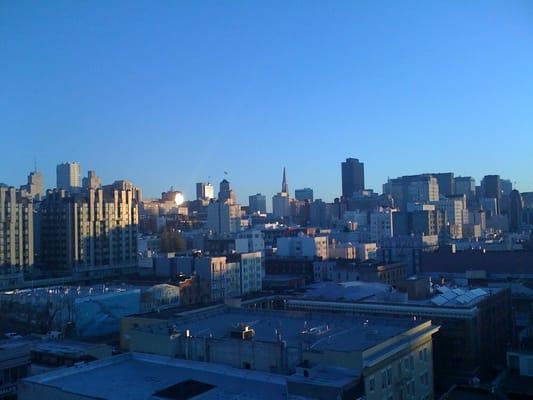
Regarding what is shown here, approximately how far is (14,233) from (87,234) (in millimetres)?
8932

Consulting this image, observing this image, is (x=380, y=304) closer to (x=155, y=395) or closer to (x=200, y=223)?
(x=155, y=395)

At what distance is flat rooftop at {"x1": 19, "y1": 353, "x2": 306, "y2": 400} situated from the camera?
63.6ft

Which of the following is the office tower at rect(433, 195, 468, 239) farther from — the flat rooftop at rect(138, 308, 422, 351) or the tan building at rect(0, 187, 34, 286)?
the flat rooftop at rect(138, 308, 422, 351)

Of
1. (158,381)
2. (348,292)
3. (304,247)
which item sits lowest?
(158,381)

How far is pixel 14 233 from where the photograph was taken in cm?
6638

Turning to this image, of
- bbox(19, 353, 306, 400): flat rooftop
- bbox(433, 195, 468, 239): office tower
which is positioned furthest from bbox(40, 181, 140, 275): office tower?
bbox(433, 195, 468, 239): office tower

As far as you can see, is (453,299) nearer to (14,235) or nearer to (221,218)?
(14,235)

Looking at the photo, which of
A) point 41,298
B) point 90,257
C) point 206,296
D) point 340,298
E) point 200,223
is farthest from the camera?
point 200,223

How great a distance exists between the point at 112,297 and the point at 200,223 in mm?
112821

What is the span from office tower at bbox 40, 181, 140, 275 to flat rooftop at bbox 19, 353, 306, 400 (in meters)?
50.3

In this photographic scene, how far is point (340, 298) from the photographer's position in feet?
120

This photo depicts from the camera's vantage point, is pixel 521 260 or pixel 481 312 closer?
pixel 481 312

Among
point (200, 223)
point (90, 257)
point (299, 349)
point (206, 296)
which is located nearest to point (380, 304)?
point (299, 349)

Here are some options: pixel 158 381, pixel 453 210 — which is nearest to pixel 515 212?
pixel 453 210
